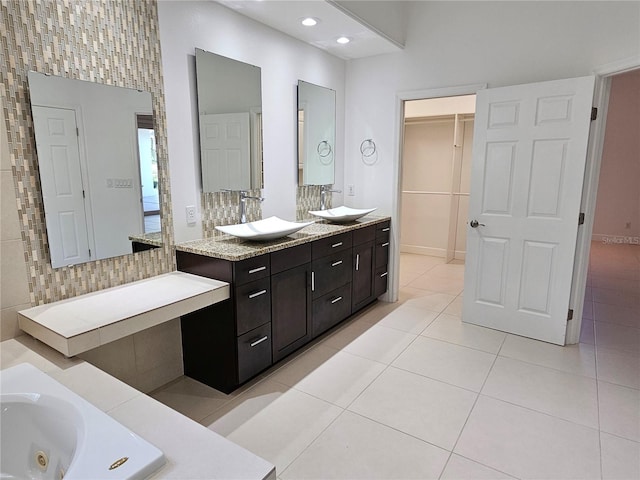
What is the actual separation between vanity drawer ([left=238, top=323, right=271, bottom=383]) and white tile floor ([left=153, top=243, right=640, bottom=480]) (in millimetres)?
114

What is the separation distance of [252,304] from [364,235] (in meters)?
1.46

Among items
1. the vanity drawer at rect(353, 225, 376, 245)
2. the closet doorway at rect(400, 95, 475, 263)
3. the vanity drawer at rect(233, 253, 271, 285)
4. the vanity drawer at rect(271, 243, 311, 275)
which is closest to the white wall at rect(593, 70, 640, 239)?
the closet doorway at rect(400, 95, 475, 263)

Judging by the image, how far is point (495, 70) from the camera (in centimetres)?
317

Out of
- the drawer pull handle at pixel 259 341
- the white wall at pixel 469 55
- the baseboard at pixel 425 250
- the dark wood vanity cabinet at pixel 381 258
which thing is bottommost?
the baseboard at pixel 425 250

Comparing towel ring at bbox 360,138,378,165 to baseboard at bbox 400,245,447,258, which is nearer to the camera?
towel ring at bbox 360,138,378,165

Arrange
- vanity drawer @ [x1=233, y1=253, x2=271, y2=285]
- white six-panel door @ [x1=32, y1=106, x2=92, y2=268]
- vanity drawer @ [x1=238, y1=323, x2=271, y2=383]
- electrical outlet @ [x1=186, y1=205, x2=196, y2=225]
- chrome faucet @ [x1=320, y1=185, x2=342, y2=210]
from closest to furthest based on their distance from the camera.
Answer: white six-panel door @ [x1=32, y1=106, x2=92, y2=268], vanity drawer @ [x1=233, y1=253, x2=271, y2=285], vanity drawer @ [x1=238, y1=323, x2=271, y2=383], electrical outlet @ [x1=186, y1=205, x2=196, y2=225], chrome faucet @ [x1=320, y1=185, x2=342, y2=210]

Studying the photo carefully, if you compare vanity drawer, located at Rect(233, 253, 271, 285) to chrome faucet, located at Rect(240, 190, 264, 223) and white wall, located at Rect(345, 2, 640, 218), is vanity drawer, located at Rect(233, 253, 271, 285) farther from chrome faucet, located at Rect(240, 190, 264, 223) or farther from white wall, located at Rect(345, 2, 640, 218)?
white wall, located at Rect(345, 2, 640, 218)

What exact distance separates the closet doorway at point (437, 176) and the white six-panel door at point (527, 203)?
2236 millimetres

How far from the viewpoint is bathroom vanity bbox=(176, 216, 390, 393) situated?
231cm

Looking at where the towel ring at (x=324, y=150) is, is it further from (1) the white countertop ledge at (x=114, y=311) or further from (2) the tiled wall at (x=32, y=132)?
(1) the white countertop ledge at (x=114, y=311)

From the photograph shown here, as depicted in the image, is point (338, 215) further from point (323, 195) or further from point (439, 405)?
point (439, 405)

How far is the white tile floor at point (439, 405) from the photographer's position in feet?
6.12

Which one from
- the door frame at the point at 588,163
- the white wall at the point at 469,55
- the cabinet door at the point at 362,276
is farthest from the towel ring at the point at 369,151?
the cabinet door at the point at 362,276

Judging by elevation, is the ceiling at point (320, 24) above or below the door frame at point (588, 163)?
above
